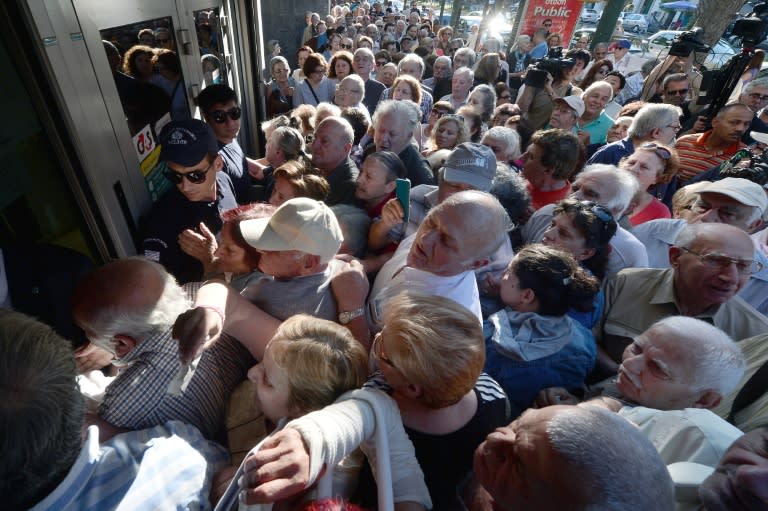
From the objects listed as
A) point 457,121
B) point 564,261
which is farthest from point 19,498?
point 457,121

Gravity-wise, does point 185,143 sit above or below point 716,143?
above

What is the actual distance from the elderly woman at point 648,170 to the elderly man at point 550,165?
0.49 m

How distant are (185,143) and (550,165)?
2.51 meters

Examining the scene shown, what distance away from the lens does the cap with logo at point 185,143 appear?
195 centimetres

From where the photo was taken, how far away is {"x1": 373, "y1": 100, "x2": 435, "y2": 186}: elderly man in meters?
3.08

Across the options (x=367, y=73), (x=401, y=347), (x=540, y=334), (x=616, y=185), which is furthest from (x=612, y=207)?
(x=367, y=73)

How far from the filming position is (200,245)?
1916 mm

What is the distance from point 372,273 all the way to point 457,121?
2.19 metres

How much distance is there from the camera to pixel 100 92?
1.77 metres

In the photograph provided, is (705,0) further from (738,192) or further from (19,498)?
(19,498)

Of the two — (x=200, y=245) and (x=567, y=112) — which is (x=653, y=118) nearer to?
(x=567, y=112)

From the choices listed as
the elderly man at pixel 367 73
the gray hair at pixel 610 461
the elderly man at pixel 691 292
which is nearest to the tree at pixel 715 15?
the elderly man at pixel 367 73

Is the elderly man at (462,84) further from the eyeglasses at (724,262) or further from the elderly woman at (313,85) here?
the eyeglasses at (724,262)

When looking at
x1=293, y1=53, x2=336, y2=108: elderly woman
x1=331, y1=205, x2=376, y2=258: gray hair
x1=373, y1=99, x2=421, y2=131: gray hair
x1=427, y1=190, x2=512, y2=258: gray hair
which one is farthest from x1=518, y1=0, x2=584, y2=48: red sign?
x1=427, y1=190, x2=512, y2=258: gray hair
